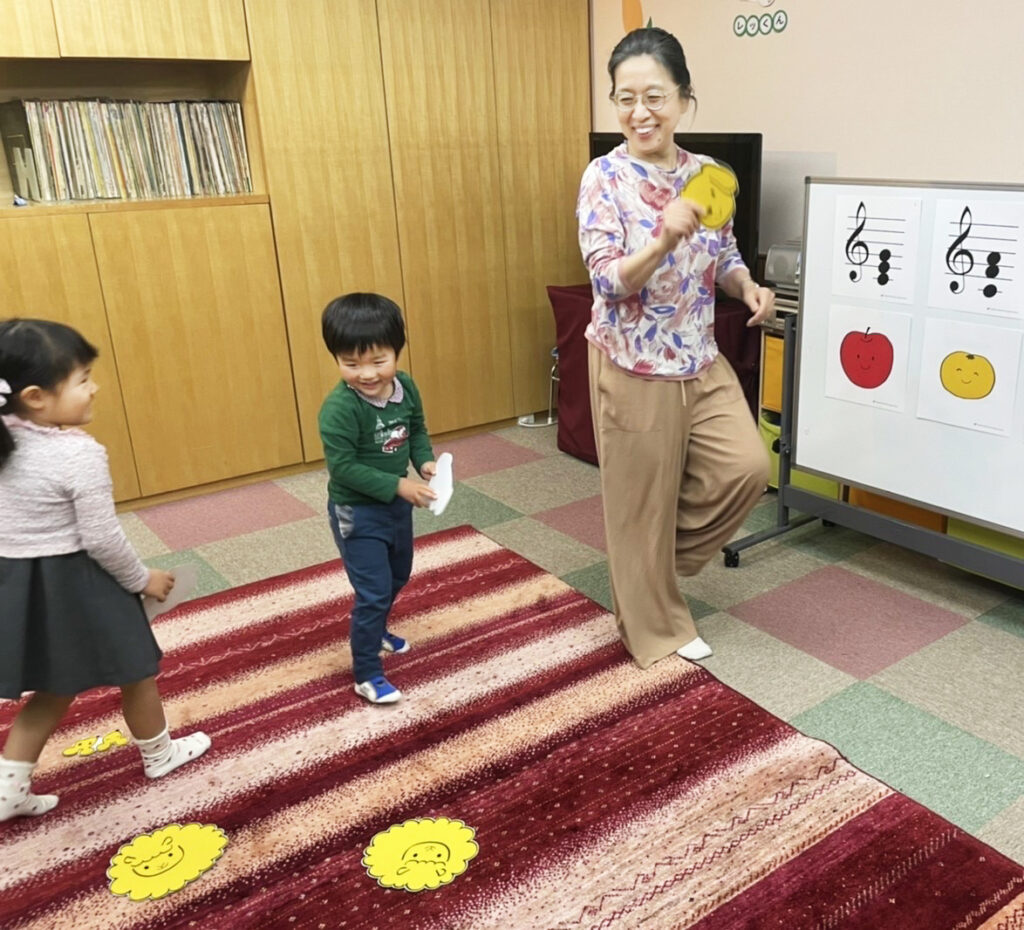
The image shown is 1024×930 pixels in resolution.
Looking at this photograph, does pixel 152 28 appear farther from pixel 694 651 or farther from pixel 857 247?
pixel 694 651

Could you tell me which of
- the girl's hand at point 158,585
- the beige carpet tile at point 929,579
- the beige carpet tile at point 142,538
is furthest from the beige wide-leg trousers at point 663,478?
the beige carpet tile at point 142,538

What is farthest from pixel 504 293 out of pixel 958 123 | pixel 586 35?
pixel 958 123

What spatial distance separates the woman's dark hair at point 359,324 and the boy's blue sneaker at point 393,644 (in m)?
0.82

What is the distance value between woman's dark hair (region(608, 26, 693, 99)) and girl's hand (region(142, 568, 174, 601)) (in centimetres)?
141

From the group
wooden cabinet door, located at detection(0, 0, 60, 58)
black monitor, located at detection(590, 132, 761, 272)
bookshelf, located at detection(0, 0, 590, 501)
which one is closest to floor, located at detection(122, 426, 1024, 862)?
bookshelf, located at detection(0, 0, 590, 501)

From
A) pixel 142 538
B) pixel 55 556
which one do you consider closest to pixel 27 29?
pixel 142 538

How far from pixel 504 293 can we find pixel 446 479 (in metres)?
2.23

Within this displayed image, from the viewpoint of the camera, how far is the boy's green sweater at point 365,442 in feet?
6.60

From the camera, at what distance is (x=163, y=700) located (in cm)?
226

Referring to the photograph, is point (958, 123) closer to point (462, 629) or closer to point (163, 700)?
point (462, 629)

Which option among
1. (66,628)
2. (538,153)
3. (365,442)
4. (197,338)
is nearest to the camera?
(66,628)

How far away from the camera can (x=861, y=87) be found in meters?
3.05

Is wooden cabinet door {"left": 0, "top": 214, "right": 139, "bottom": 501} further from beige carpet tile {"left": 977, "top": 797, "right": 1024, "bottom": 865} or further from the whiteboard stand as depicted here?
beige carpet tile {"left": 977, "top": 797, "right": 1024, "bottom": 865}

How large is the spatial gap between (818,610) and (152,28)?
2860 millimetres
